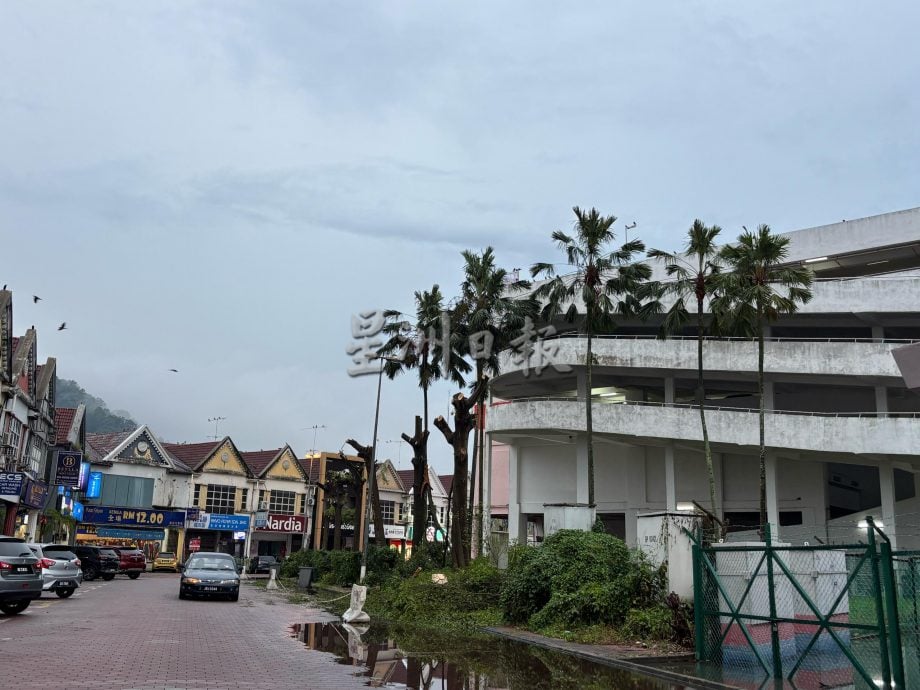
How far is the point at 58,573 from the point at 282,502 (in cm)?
5128

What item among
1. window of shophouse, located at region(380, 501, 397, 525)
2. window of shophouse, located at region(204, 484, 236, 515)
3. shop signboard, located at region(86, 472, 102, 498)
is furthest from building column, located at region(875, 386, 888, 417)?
window of shophouse, located at region(380, 501, 397, 525)

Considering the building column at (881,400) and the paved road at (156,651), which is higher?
the building column at (881,400)

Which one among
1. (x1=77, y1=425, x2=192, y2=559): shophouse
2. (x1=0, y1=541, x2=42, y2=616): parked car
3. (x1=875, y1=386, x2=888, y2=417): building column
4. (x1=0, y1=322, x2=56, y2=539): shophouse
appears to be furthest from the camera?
(x1=77, y1=425, x2=192, y2=559): shophouse

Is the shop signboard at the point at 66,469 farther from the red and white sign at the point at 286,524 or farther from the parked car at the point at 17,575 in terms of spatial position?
the parked car at the point at 17,575

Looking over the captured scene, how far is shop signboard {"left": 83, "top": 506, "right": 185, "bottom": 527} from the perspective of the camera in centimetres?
6228

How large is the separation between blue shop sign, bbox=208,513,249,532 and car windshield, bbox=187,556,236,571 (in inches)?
1687

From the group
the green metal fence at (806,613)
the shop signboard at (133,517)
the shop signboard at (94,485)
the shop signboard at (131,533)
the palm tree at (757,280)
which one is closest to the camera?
the green metal fence at (806,613)

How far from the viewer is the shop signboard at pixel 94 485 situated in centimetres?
6119

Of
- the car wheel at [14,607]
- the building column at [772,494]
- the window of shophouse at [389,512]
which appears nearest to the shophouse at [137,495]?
the window of shophouse at [389,512]

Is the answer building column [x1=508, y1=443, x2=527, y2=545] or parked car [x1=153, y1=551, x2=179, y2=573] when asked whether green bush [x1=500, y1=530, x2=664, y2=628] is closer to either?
building column [x1=508, y1=443, x2=527, y2=545]

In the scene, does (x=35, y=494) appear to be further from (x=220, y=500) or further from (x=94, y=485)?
(x=220, y=500)

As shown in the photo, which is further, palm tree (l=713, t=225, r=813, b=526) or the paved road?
palm tree (l=713, t=225, r=813, b=526)

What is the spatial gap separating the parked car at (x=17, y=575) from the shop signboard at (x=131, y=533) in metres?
49.0

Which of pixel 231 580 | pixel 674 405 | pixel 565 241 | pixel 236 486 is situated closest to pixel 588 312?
pixel 565 241
